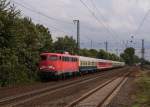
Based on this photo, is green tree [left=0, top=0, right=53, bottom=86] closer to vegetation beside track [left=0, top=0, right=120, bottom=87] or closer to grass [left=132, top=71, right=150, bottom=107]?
vegetation beside track [left=0, top=0, right=120, bottom=87]

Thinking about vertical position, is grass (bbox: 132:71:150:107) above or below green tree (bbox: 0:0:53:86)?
below

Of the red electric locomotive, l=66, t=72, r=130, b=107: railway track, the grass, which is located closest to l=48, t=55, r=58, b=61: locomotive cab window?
the red electric locomotive

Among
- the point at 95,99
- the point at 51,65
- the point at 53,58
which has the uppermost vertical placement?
the point at 53,58

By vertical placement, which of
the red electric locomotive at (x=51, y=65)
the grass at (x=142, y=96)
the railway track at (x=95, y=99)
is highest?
the red electric locomotive at (x=51, y=65)

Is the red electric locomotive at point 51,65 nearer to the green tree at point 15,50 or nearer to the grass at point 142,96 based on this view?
the green tree at point 15,50

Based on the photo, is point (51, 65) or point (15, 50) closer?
point (15, 50)

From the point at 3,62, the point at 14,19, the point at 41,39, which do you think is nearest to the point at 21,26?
the point at 14,19

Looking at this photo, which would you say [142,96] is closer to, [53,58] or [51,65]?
[51,65]

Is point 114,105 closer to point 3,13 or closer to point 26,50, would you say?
point 3,13

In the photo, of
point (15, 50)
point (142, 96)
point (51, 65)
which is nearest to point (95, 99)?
point (142, 96)

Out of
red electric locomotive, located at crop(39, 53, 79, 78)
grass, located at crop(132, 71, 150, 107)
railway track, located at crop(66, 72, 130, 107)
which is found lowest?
railway track, located at crop(66, 72, 130, 107)

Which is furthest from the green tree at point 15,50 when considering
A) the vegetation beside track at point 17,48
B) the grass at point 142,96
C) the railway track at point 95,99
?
the grass at point 142,96

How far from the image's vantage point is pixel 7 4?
3488 cm

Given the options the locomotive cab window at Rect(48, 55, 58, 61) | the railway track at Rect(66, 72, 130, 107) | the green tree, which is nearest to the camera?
the railway track at Rect(66, 72, 130, 107)
